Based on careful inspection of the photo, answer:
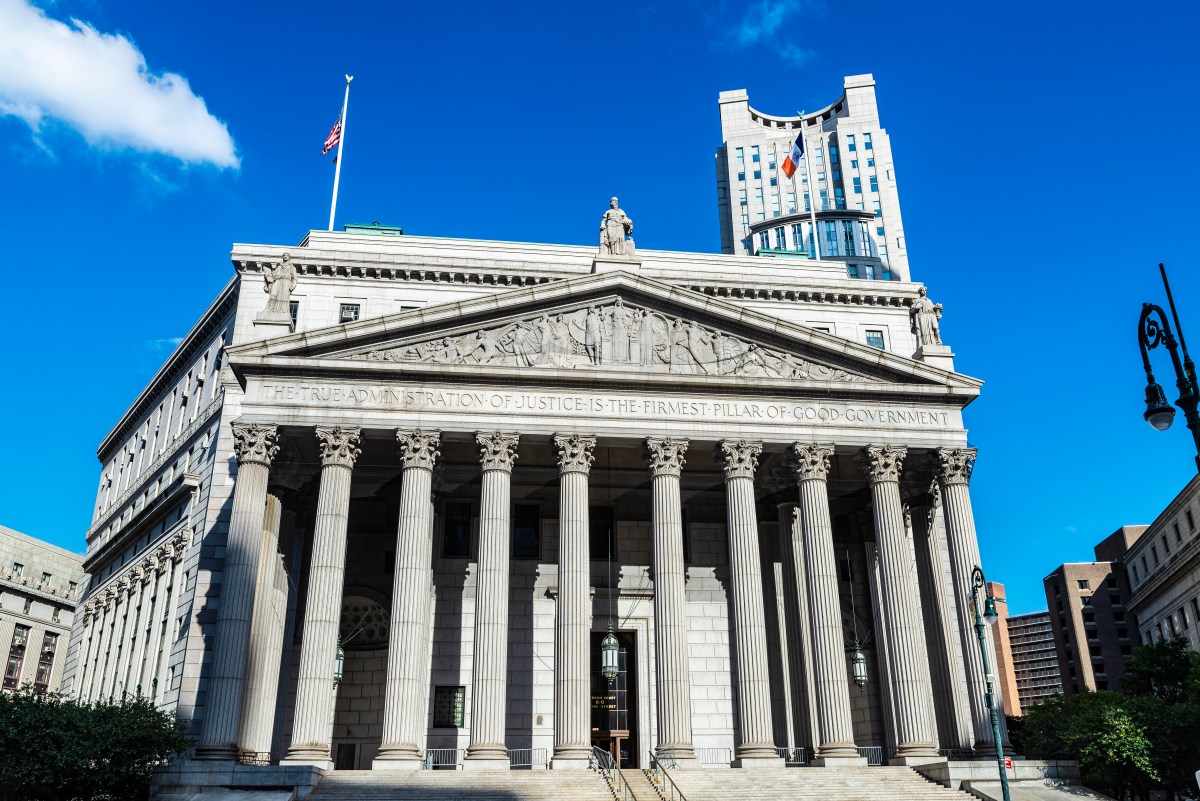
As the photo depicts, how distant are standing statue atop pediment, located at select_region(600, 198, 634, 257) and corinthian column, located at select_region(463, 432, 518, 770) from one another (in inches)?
364

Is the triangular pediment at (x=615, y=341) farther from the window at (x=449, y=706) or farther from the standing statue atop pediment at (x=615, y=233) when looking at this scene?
the window at (x=449, y=706)

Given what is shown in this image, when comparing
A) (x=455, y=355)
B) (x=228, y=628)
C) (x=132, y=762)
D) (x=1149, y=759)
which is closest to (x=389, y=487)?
(x=455, y=355)

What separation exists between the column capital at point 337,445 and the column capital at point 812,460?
16.5 meters

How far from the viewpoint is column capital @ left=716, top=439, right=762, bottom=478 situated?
38.9 meters

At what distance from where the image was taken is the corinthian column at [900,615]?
3566cm

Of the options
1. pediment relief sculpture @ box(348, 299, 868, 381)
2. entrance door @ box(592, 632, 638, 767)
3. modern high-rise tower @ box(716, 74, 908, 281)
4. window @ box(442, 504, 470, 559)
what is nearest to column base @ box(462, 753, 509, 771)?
entrance door @ box(592, 632, 638, 767)

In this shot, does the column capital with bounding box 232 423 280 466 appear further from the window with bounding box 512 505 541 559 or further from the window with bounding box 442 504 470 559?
the window with bounding box 512 505 541 559

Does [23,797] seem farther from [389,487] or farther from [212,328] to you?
[212,328]

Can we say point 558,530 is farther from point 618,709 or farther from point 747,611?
point 747,611

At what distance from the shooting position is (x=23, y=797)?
29.7 metres

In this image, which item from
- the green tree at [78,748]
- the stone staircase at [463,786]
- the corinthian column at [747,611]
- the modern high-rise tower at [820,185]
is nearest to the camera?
the green tree at [78,748]

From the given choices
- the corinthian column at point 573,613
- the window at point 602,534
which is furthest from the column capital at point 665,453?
the window at point 602,534

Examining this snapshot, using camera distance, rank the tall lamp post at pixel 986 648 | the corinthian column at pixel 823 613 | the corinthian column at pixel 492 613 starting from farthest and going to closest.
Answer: the corinthian column at pixel 823 613, the corinthian column at pixel 492 613, the tall lamp post at pixel 986 648

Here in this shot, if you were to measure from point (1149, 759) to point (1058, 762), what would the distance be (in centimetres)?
328
